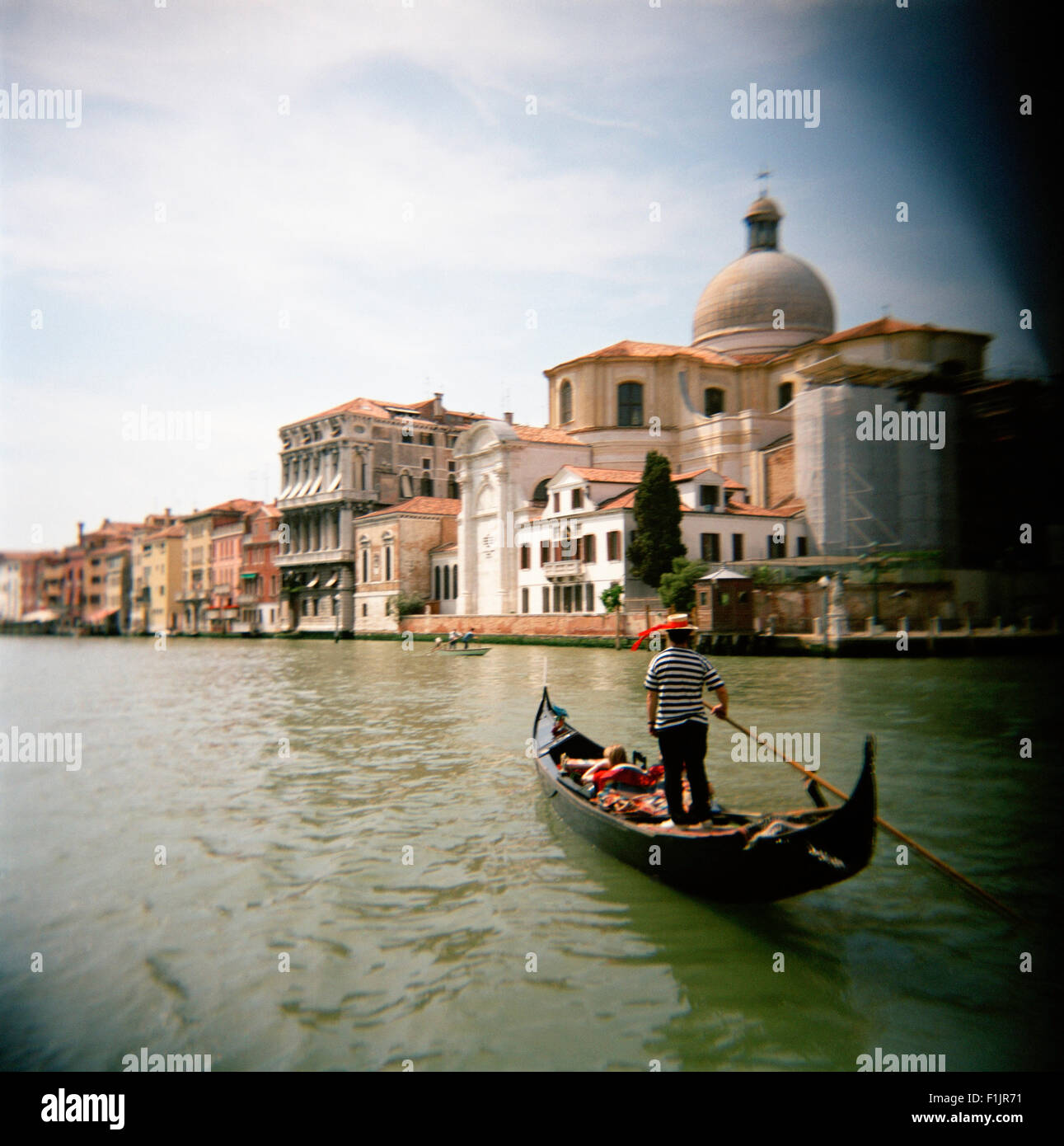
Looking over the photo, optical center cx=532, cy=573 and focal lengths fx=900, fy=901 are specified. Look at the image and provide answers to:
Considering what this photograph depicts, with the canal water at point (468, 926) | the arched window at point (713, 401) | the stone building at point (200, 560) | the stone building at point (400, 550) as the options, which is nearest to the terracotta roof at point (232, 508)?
the stone building at point (200, 560)

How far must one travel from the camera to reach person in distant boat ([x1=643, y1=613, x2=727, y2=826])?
16.2 ft

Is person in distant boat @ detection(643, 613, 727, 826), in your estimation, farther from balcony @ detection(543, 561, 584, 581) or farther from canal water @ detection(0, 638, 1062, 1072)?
balcony @ detection(543, 561, 584, 581)

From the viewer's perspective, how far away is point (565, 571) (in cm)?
3209

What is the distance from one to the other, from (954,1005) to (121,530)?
245 feet

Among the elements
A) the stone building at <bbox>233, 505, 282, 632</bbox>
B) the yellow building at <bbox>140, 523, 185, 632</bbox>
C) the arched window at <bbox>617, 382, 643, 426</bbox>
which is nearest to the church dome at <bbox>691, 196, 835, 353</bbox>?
the arched window at <bbox>617, 382, 643, 426</bbox>

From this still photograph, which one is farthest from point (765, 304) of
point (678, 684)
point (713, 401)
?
point (678, 684)

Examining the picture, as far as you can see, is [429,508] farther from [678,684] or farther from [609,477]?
[678,684]

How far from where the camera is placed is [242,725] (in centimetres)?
1242

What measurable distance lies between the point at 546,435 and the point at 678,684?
34.5 m

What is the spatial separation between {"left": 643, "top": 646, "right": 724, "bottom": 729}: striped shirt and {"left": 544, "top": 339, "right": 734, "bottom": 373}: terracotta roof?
35.6m

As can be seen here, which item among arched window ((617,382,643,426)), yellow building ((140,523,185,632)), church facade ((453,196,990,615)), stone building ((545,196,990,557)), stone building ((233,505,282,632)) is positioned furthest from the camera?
yellow building ((140,523,185,632))

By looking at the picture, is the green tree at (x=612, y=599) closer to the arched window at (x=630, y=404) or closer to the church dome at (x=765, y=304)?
the arched window at (x=630, y=404)

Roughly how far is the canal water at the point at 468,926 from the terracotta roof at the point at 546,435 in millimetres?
28505

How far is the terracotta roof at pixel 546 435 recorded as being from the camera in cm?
3788
